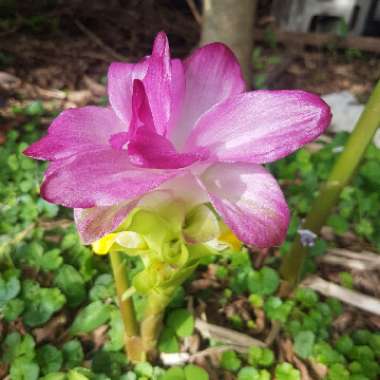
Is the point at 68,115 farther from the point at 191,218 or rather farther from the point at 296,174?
the point at 296,174

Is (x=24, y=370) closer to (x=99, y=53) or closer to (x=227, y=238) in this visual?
(x=227, y=238)

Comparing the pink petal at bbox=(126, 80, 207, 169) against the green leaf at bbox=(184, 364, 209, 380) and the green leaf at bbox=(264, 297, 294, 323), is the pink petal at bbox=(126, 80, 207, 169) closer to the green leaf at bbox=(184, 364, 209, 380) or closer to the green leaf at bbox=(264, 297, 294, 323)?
the green leaf at bbox=(184, 364, 209, 380)

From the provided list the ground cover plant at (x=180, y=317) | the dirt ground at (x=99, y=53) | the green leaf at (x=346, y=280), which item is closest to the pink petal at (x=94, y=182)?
the ground cover plant at (x=180, y=317)

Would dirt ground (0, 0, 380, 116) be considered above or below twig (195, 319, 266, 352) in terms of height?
above

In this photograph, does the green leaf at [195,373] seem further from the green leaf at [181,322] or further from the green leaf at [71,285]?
the green leaf at [71,285]

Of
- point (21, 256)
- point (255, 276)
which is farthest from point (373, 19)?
point (21, 256)

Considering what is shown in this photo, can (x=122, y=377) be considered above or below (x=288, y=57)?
below

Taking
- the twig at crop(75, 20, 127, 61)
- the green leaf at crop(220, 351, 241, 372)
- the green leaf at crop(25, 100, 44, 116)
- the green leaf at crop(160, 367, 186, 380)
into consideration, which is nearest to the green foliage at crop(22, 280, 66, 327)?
the green leaf at crop(160, 367, 186, 380)

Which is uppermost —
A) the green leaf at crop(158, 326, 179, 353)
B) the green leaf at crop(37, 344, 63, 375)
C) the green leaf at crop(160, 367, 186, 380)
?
the green leaf at crop(158, 326, 179, 353)
